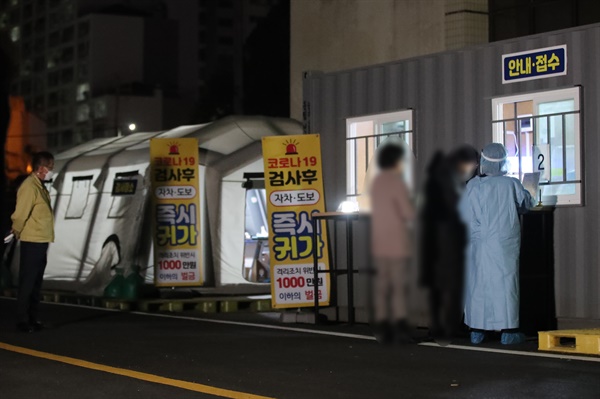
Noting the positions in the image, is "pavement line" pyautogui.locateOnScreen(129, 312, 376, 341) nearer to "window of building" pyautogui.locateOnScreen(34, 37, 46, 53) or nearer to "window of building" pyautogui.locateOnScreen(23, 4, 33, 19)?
"window of building" pyautogui.locateOnScreen(34, 37, 46, 53)

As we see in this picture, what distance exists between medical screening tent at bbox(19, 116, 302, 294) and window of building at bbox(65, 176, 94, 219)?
0.9 inches

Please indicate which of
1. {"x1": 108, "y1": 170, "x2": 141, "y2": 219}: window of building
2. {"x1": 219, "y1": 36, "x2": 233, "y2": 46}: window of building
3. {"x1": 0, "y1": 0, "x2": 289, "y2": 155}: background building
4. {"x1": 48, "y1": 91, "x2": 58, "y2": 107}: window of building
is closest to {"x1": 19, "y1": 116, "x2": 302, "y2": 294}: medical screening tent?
{"x1": 108, "y1": 170, "x2": 141, "y2": 219}: window of building

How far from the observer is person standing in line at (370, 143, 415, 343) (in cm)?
130

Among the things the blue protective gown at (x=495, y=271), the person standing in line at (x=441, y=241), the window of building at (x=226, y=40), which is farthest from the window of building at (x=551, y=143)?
the window of building at (x=226, y=40)

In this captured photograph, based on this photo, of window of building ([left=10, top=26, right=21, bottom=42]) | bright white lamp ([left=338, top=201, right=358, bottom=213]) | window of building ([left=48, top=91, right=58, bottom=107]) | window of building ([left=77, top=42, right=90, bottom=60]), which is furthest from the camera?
window of building ([left=48, top=91, right=58, bottom=107])

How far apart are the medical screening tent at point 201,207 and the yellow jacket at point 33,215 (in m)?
7.00

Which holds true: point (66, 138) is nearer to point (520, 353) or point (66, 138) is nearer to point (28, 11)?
point (28, 11)

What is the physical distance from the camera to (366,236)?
53.0 inches

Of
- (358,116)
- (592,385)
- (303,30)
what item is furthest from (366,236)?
(303,30)

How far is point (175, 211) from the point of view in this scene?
17.0 metres

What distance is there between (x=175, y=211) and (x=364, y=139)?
5000mm

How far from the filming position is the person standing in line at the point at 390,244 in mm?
1302

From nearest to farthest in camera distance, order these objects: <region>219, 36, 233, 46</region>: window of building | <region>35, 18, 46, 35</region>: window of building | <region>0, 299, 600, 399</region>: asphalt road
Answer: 1. <region>0, 299, 600, 399</region>: asphalt road
2. <region>35, 18, 46, 35</region>: window of building
3. <region>219, 36, 233, 46</region>: window of building

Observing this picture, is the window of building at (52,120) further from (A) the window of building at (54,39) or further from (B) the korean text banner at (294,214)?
(B) the korean text banner at (294,214)
